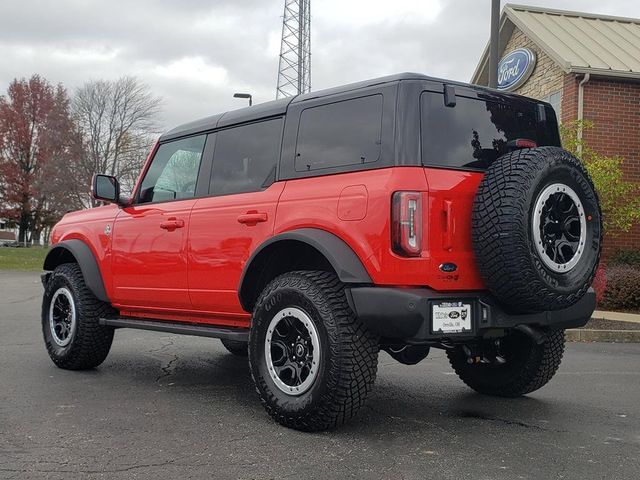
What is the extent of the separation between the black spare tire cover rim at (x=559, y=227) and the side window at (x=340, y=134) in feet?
3.24

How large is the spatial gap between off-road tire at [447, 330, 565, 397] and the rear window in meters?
1.28

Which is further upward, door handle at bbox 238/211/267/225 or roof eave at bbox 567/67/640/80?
roof eave at bbox 567/67/640/80

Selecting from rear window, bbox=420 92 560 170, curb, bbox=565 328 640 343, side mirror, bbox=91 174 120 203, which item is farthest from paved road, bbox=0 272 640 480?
curb, bbox=565 328 640 343

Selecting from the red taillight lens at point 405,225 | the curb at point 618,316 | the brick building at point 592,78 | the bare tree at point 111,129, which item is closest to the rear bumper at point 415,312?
→ the red taillight lens at point 405,225

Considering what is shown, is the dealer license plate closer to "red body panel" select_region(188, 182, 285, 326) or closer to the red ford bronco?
the red ford bronco

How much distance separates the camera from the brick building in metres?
14.3

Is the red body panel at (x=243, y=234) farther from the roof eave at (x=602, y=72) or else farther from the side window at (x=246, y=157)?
the roof eave at (x=602, y=72)

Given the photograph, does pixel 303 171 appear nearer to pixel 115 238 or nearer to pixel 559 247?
pixel 559 247

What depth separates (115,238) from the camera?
236 inches

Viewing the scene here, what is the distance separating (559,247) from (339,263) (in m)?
1.29

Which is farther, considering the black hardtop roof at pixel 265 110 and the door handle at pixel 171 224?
the door handle at pixel 171 224

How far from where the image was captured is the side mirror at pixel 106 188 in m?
5.92

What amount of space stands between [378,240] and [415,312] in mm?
448

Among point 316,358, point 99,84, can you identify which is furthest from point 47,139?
point 316,358
